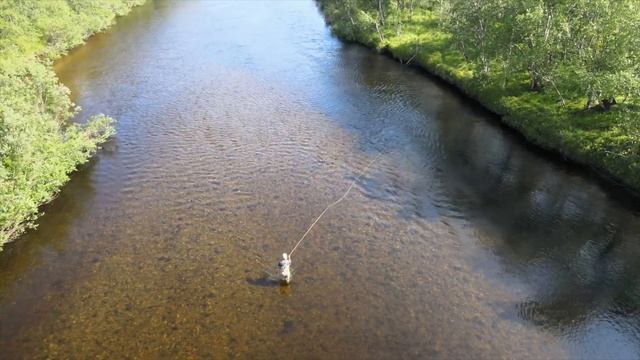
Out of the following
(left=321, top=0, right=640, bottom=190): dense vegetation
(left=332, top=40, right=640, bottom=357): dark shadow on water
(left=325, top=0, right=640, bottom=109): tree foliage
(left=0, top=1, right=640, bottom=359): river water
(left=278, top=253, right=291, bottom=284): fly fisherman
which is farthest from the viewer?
(left=325, top=0, right=640, bottom=109): tree foliage

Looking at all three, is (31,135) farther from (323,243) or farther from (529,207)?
(529,207)

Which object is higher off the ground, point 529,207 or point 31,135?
point 31,135

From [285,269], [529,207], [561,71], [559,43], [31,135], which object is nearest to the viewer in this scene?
[285,269]

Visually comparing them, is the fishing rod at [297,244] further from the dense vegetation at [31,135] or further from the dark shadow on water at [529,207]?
the dense vegetation at [31,135]

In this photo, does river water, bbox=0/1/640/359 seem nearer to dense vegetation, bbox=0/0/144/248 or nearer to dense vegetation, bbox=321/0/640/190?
dense vegetation, bbox=0/0/144/248

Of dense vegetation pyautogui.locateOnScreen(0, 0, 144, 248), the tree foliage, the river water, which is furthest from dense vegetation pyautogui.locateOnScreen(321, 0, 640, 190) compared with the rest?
dense vegetation pyautogui.locateOnScreen(0, 0, 144, 248)

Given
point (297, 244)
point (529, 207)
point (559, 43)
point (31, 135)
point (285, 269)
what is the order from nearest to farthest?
1. point (285, 269)
2. point (297, 244)
3. point (31, 135)
4. point (529, 207)
5. point (559, 43)

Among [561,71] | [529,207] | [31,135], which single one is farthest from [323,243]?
[561,71]

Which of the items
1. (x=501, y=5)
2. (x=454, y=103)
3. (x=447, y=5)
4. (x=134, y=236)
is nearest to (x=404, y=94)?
(x=454, y=103)
